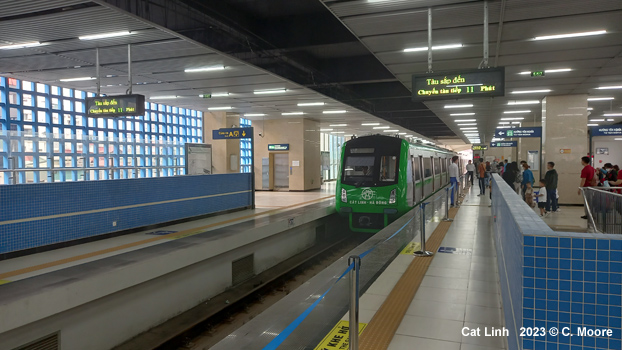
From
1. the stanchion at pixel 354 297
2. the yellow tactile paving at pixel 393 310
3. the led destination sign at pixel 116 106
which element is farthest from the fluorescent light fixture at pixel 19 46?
the stanchion at pixel 354 297

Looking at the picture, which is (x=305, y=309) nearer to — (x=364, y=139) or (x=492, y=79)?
(x=492, y=79)

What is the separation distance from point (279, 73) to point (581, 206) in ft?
38.0

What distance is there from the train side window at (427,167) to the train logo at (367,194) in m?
3.79

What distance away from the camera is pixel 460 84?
7.52 meters

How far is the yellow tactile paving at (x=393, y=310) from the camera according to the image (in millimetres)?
4000

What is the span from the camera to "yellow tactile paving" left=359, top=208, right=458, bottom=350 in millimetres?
4000

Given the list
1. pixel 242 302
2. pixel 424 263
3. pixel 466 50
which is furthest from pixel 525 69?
pixel 242 302

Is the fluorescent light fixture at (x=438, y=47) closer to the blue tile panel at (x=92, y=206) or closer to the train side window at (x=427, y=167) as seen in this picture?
the train side window at (x=427, y=167)

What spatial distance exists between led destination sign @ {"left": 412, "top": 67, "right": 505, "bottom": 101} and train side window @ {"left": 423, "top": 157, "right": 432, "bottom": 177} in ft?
23.0

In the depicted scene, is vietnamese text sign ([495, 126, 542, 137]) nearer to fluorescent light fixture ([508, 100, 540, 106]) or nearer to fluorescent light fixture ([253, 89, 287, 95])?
fluorescent light fixture ([508, 100, 540, 106])

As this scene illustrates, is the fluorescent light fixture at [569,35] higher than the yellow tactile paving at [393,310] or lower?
higher

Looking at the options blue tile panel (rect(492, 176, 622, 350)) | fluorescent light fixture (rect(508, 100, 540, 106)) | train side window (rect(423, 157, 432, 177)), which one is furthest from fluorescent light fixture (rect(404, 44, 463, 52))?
fluorescent light fixture (rect(508, 100, 540, 106))

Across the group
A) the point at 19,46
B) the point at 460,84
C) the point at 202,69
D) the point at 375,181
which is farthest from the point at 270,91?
the point at 460,84

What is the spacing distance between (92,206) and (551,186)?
38.5 feet
